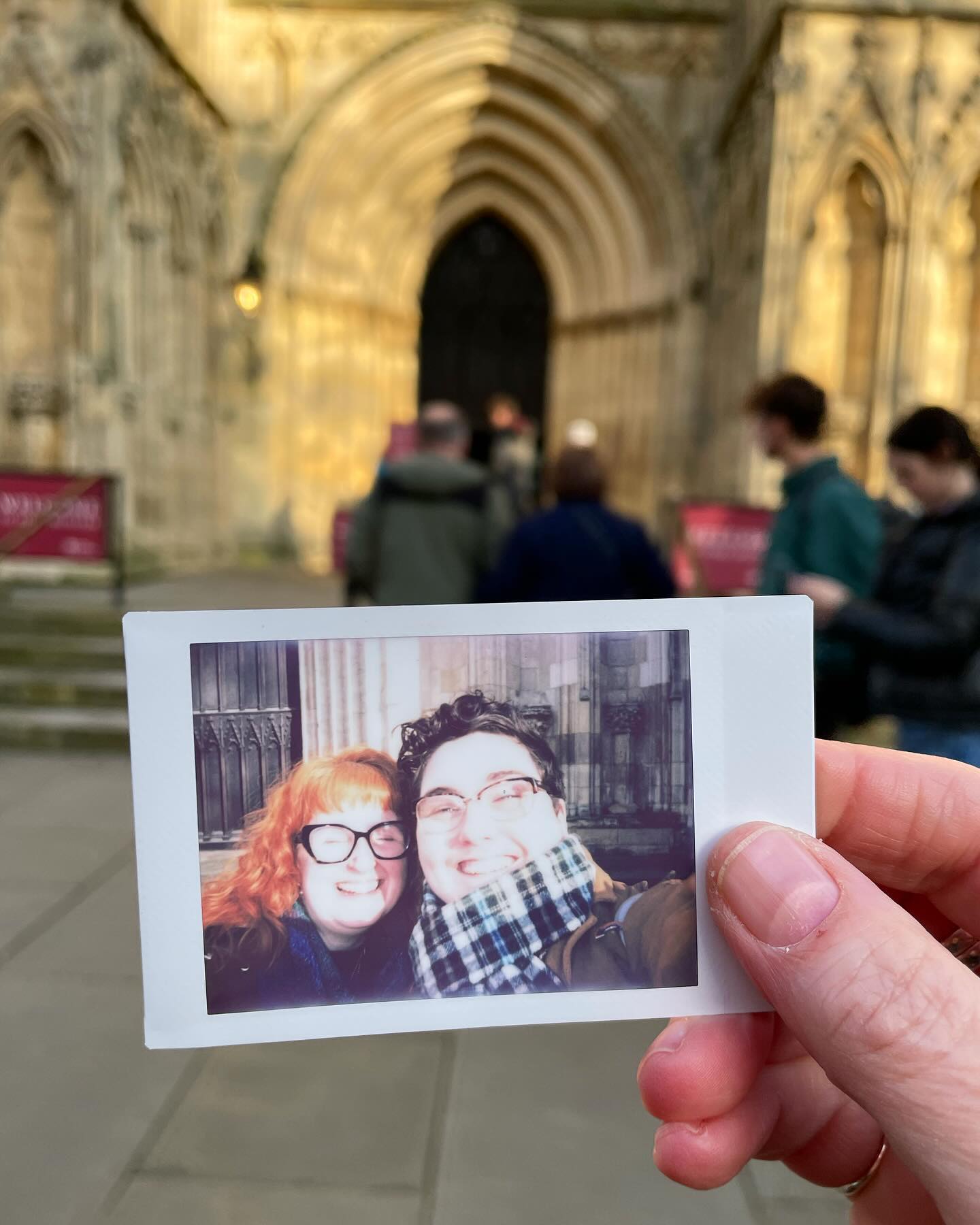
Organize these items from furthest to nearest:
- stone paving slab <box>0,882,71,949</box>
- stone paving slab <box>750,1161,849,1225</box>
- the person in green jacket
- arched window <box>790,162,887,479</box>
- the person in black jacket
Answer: arched window <box>790,162,887,479</box>
stone paving slab <box>0,882,71,949</box>
the person in green jacket
the person in black jacket
stone paving slab <box>750,1161,849,1225</box>

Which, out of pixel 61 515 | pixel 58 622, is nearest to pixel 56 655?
pixel 58 622

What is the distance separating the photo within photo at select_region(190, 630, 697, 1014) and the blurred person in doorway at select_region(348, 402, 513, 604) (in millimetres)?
2457

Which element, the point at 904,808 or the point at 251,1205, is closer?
the point at 904,808

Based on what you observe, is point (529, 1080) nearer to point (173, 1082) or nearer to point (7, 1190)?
point (173, 1082)

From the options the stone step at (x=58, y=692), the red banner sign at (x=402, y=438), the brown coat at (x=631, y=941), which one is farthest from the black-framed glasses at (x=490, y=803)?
the red banner sign at (x=402, y=438)

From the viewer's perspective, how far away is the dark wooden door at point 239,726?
0.84 m

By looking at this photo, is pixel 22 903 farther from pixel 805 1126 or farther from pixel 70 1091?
pixel 805 1126

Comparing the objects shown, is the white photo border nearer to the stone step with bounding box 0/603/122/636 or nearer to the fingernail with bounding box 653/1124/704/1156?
the fingernail with bounding box 653/1124/704/1156

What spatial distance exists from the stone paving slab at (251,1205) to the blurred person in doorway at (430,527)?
1974 mm

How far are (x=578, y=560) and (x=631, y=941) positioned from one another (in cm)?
216

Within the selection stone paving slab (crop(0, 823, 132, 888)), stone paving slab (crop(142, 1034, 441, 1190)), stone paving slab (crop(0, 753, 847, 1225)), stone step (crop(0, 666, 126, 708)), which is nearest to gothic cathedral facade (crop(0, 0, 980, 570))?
stone step (crop(0, 666, 126, 708))

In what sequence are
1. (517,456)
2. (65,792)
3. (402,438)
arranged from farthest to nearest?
(402,438)
(517,456)
(65,792)

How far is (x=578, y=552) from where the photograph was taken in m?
3.01

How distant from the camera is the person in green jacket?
2.43 meters
